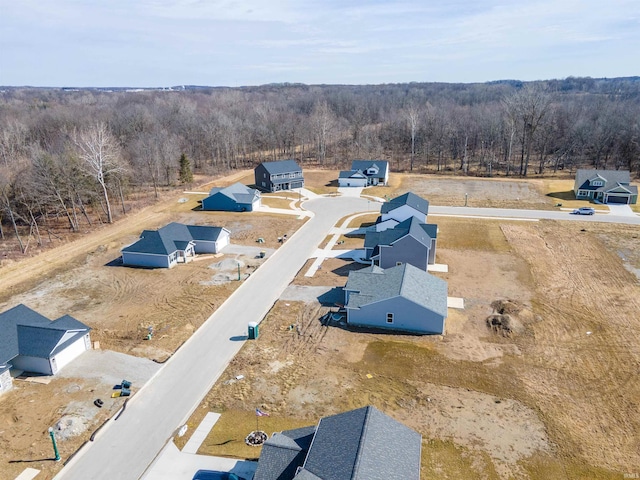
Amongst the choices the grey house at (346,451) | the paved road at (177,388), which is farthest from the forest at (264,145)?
the grey house at (346,451)

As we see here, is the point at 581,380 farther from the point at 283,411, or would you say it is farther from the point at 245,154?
the point at 245,154

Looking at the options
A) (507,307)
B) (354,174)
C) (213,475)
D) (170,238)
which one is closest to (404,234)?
(507,307)

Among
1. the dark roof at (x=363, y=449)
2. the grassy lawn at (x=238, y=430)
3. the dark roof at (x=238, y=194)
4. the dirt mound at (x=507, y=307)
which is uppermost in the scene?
the dark roof at (x=238, y=194)

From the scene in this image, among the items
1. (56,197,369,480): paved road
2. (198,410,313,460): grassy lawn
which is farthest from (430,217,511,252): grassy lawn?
(198,410,313,460): grassy lawn

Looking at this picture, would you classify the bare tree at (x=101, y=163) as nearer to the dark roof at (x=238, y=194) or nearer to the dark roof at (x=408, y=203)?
the dark roof at (x=238, y=194)

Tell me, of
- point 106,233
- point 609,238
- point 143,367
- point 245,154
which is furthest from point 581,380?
point 245,154

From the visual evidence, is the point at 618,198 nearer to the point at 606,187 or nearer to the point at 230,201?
the point at 606,187
